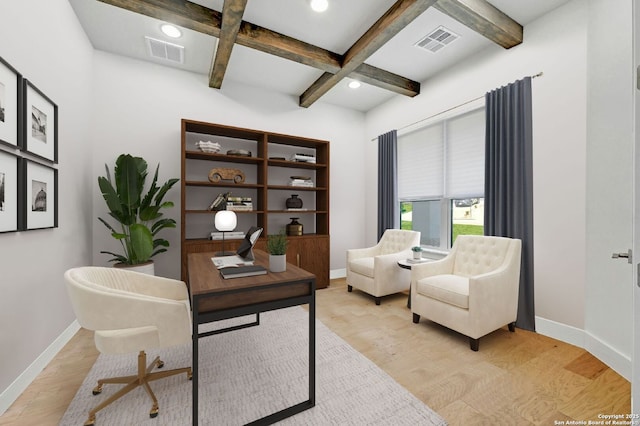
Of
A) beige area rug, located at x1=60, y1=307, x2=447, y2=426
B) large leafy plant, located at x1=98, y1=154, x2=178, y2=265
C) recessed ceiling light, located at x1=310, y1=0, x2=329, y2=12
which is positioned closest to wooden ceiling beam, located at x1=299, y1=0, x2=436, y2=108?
recessed ceiling light, located at x1=310, y1=0, x2=329, y2=12

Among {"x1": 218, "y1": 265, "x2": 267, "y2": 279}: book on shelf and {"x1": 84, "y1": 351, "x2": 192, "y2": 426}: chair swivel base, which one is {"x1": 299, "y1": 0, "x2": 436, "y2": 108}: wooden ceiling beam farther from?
{"x1": 84, "y1": 351, "x2": 192, "y2": 426}: chair swivel base

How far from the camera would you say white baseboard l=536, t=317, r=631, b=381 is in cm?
179

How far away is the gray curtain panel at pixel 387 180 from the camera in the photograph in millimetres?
4082

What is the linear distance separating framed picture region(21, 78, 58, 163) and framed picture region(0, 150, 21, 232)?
152mm

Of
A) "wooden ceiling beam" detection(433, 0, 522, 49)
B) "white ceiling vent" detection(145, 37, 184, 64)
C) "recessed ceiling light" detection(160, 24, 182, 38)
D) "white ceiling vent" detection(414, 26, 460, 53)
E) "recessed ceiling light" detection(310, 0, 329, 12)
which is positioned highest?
"recessed ceiling light" detection(160, 24, 182, 38)

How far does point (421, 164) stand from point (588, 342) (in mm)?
2535

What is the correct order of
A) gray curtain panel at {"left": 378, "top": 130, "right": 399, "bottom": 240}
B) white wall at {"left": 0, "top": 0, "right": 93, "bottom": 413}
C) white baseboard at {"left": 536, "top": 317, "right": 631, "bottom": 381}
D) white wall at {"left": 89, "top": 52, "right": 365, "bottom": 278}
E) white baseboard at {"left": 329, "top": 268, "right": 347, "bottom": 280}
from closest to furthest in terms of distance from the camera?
1. white wall at {"left": 0, "top": 0, "right": 93, "bottom": 413}
2. white baseboard at {"left": 536, "top": 317, "right": 631, "bottom": 381}
3. white wall at {"left": 89, "top": 52, "right": 365, "bottom": 278}
4. gray curtain panel at {"left": 378, "top": 130, "right": 399, "bottom": 240}
5. white baseboard at {"left": 329, "top": 268, "right": 347, "bottom": 280}

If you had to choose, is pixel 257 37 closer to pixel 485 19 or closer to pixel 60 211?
pixel 485 19

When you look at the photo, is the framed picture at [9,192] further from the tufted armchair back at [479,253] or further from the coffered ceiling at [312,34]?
the tufted armchair back at [479,253]

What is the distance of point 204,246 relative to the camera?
3.17m

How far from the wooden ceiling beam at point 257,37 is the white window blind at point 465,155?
95cm

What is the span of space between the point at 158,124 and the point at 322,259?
110 inches

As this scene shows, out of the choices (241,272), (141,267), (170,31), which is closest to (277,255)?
(241,272)

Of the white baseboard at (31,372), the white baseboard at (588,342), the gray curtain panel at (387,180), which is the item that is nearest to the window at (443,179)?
the gray curtain panel at (387,180)
